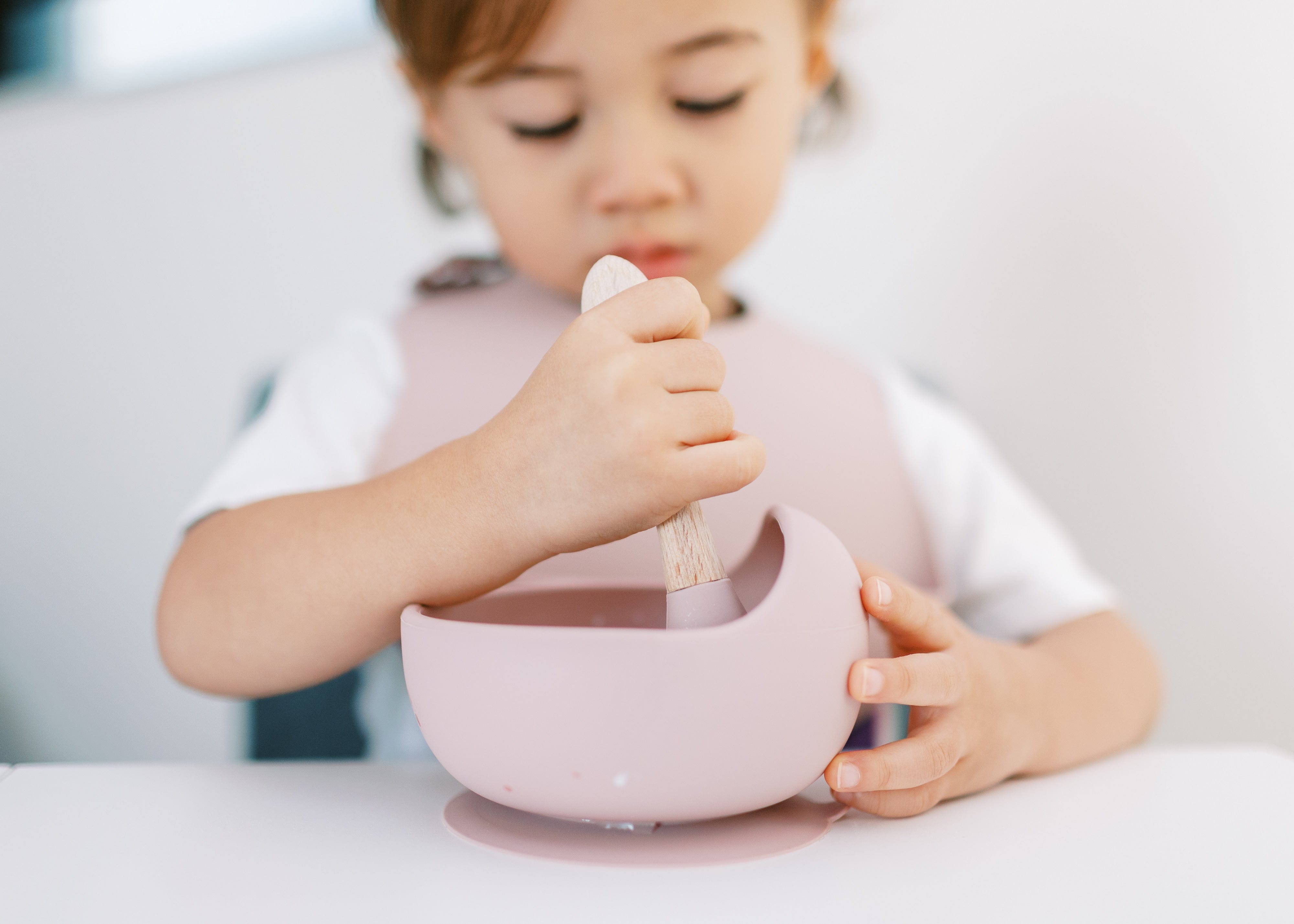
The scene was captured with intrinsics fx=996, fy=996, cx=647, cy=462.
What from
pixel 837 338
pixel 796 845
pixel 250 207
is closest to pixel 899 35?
pixel 837 338

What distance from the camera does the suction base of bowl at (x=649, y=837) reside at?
346 millimetres

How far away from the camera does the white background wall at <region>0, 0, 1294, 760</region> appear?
84cm

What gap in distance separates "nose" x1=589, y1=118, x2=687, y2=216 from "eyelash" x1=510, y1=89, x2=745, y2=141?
2 centimetres

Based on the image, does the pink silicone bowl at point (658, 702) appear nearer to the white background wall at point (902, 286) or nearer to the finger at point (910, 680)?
the finger at point (910, 680)

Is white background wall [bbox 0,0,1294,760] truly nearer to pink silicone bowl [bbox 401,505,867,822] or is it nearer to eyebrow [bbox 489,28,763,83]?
eyebrow [bbox 489,28,763,83]

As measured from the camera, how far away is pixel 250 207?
961mm

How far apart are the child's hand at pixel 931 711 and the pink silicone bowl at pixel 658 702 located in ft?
0.05

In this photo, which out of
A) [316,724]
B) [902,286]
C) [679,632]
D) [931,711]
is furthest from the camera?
[902,286]

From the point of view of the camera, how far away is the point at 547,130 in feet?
1.82

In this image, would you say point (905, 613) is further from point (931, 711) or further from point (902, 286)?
point (902, 286)

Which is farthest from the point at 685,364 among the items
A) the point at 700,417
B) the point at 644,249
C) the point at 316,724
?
the point at 316,724

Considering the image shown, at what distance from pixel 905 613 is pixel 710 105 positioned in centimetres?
32

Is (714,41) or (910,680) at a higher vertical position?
(714,41)

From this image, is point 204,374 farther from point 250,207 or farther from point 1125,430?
point 1125,430
